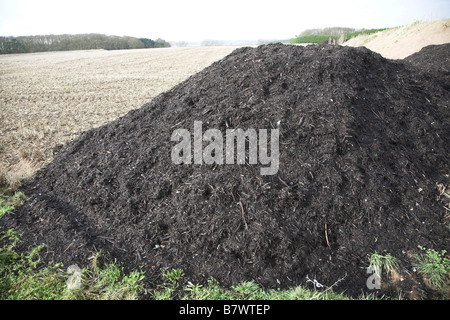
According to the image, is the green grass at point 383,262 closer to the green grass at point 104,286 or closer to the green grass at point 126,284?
the green grass at point 126,284

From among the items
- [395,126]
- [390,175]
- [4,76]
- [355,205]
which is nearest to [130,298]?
[355,205]

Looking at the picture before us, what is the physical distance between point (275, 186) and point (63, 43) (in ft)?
178

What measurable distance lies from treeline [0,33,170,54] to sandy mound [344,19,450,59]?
43.8m

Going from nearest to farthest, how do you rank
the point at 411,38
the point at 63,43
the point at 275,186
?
the point at 275,186, the point at 411,38, the point at 63,43

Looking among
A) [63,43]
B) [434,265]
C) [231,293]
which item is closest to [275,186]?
[231,293]

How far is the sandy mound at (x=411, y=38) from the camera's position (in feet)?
42.3

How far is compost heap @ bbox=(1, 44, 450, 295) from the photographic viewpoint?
99.2 inches

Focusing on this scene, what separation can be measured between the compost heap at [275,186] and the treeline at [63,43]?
44.7m

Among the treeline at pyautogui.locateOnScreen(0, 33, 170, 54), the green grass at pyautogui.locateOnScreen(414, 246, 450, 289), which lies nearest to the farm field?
the green grass at pyautogui.locateOnScreen(414, 246, 450, 289)

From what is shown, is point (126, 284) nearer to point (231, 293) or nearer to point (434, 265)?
point (231, 293)

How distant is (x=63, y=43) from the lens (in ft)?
149

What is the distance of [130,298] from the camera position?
2201 millimetres
